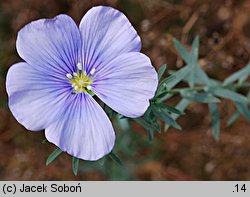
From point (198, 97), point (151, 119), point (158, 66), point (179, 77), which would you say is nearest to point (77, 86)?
point (151, 119)

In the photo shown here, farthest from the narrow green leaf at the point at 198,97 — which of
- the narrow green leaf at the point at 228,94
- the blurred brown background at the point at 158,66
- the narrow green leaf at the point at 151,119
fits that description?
the blurred brown background at the point at 158,66

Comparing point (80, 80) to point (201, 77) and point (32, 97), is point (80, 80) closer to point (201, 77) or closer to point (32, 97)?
point (32, 97)

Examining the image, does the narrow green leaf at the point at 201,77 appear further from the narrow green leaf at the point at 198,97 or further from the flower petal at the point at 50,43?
the flower petal at the point at 50,43

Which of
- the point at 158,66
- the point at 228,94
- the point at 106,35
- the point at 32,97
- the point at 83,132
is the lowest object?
the point at 158,66

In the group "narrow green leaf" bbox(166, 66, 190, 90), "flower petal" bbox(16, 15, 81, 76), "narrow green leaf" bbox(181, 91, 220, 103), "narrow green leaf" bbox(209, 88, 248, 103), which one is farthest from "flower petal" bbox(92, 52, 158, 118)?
"narrow green leaf" bbox(209, 88, 248, 103)

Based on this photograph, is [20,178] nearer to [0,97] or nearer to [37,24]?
[0,97]

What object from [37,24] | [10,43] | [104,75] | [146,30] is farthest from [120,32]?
[10,43]
